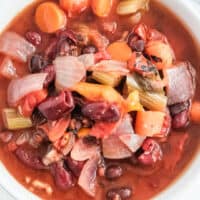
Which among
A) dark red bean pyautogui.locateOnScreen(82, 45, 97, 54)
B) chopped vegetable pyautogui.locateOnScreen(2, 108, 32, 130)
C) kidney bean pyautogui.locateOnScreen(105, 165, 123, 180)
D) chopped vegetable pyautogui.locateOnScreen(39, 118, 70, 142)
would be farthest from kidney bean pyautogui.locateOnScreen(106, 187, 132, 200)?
dark red bean pyautogui.locateOnScreen(82, 45, 97, 54)

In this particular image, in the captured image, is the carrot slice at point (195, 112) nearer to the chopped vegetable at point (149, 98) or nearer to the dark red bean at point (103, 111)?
the chopped vegetable at point (149, 98)

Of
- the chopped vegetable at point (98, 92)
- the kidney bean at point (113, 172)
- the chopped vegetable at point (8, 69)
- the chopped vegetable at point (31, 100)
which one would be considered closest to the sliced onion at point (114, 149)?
the kidney bean at point (113, 172)

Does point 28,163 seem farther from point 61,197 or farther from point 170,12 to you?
point 170,12

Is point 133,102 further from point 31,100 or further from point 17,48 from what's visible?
point 17,48

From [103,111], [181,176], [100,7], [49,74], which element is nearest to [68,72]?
[49,74]

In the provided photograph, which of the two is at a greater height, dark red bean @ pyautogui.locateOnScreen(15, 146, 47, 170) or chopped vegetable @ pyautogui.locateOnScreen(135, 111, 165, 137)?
chopped vegetable @ pyautogui.locateOnScreen(135, 111, 165, 137)

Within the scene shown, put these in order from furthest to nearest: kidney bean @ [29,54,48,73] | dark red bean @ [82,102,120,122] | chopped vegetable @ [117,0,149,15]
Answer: chopped vegetable @ [117,0,149,15], kidney bean @ [29,54,48,73], dark red bean @ [82,102,120,122]

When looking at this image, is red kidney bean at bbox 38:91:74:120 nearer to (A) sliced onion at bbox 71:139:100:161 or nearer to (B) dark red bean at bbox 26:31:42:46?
(A) sliced onion at bbox 71:139:100:161

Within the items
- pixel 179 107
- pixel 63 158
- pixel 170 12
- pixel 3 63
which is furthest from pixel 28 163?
pixel 170 12
